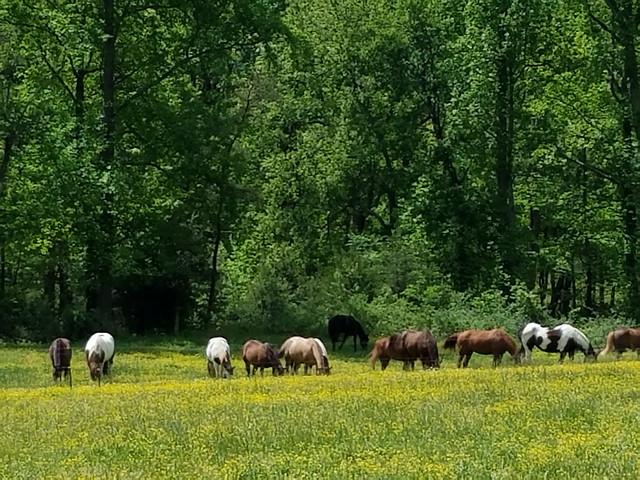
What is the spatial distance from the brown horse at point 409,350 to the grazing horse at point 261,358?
289cm

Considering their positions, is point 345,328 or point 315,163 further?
point 315,163

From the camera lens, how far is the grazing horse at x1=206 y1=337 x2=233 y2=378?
26.8 meters

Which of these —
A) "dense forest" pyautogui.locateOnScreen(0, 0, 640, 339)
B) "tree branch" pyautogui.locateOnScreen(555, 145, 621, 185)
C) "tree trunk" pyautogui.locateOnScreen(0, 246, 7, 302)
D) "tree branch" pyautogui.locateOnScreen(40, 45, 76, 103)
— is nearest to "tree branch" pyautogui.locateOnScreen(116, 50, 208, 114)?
"dense forest" pyautogui.locateOnScreen(0, 0, 640, 339)

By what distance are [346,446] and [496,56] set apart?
118 feet

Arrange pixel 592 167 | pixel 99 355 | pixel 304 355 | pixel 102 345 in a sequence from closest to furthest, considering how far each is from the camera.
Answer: pixel 99 355, pixel 102 345, pixel 304 355, pixel 592 167

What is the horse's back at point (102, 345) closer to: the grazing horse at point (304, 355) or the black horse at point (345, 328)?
the grazing horse at point (304, 355)

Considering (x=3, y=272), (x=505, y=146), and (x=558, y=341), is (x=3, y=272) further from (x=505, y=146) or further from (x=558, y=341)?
(x=558, y=341)

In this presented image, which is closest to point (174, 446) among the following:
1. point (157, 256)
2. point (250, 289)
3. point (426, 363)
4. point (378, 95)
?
point (426, 363)

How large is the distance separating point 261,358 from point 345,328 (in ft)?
43.1

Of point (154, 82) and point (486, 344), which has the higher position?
point (154, 82)

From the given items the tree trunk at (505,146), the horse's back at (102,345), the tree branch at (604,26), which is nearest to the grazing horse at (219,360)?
the horse's back at (102,345)

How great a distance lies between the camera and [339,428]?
14.3 m

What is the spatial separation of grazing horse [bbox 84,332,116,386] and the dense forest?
12521mm

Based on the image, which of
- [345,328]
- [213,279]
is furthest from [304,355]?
[213,279]
